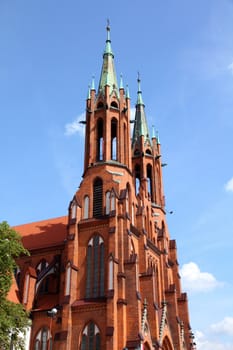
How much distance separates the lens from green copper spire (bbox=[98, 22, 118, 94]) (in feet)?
150

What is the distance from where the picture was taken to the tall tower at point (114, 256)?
32219 millimetres

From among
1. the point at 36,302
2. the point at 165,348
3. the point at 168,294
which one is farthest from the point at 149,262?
the point at 36,302

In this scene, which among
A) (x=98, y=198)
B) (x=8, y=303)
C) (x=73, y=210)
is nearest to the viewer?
(x=8, y=303)

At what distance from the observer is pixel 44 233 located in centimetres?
4494

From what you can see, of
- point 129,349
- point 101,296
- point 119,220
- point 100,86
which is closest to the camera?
point 129,349

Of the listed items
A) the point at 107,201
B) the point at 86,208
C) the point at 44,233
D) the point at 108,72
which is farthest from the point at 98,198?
the point at 108,72

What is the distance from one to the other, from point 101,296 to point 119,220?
5950mm

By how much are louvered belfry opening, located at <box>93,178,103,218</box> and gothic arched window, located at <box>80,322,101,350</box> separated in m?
8.96

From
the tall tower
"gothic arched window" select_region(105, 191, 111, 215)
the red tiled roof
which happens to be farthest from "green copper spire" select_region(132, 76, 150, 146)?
"gothic arched window" select_region(105, 191, 111, 215)

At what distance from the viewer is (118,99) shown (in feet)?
147

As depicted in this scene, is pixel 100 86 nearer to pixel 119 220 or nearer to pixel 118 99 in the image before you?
pixel 118 99

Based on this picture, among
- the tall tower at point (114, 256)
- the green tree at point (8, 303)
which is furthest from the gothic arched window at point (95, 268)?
the green tree at point (8, 303)

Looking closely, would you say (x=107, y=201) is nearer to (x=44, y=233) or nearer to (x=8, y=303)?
(x=44, y=233)

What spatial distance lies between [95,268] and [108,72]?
70.5 feet
